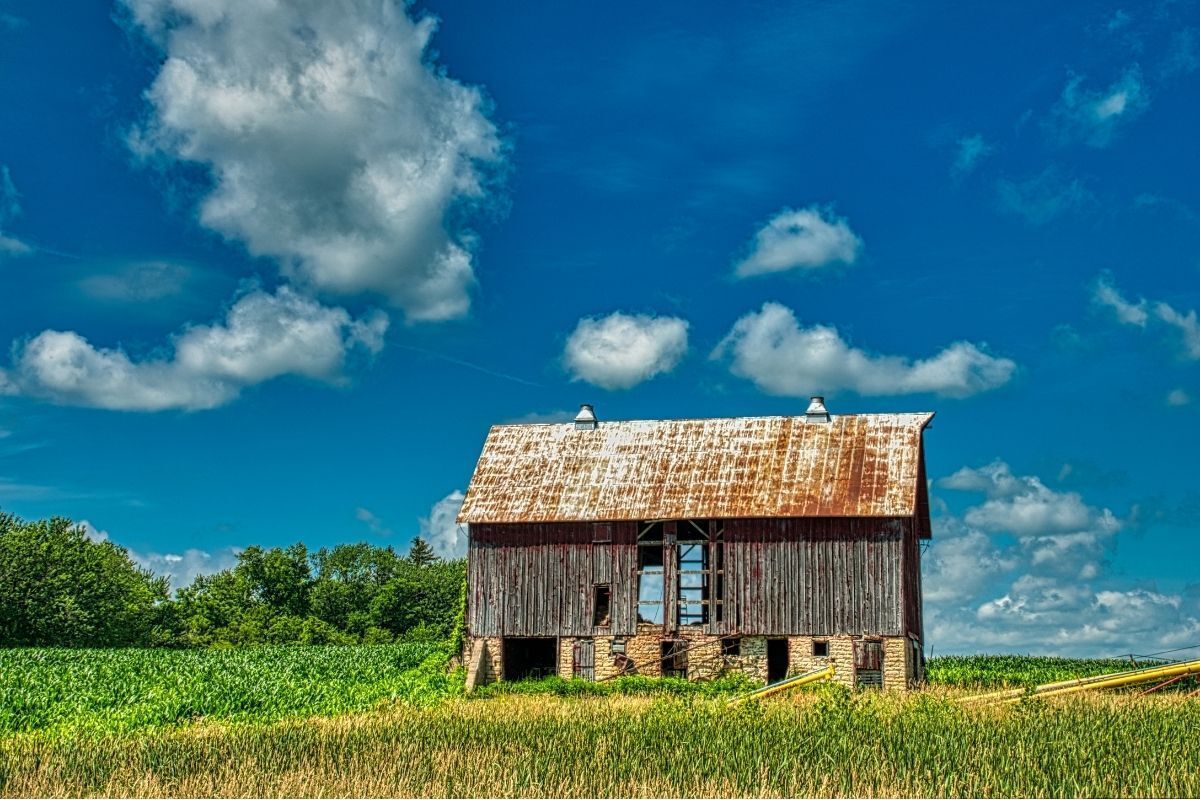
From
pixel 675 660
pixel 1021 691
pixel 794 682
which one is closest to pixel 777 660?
pixel 675 660

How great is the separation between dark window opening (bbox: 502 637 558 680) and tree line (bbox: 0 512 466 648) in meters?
31.4

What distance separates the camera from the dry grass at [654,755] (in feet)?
51.4

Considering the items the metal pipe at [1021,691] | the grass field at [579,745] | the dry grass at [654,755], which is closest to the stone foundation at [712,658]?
the grass field at [579,745]

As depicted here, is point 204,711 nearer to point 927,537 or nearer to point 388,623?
point 927,537

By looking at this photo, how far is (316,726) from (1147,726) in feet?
48.2

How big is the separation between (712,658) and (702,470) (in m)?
5.96

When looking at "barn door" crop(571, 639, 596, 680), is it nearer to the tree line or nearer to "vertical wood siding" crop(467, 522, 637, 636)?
"vertical wood siding" crop(467, 522, 637, 636)

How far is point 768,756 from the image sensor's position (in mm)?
17750

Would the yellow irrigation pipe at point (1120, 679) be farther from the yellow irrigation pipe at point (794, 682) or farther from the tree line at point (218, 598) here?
the tree line at point (218, 598)

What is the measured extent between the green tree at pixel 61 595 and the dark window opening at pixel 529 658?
110ft

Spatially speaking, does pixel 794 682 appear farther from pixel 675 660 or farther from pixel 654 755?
pixel 654 755

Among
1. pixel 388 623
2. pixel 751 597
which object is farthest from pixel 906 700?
pixel 388 623

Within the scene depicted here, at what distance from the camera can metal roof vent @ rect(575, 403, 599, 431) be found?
43188 millimetres

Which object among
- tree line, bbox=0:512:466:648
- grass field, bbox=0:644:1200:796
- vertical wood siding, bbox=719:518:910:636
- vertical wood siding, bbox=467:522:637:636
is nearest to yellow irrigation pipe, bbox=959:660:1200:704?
grass field, bbox=0:644:1200:796
